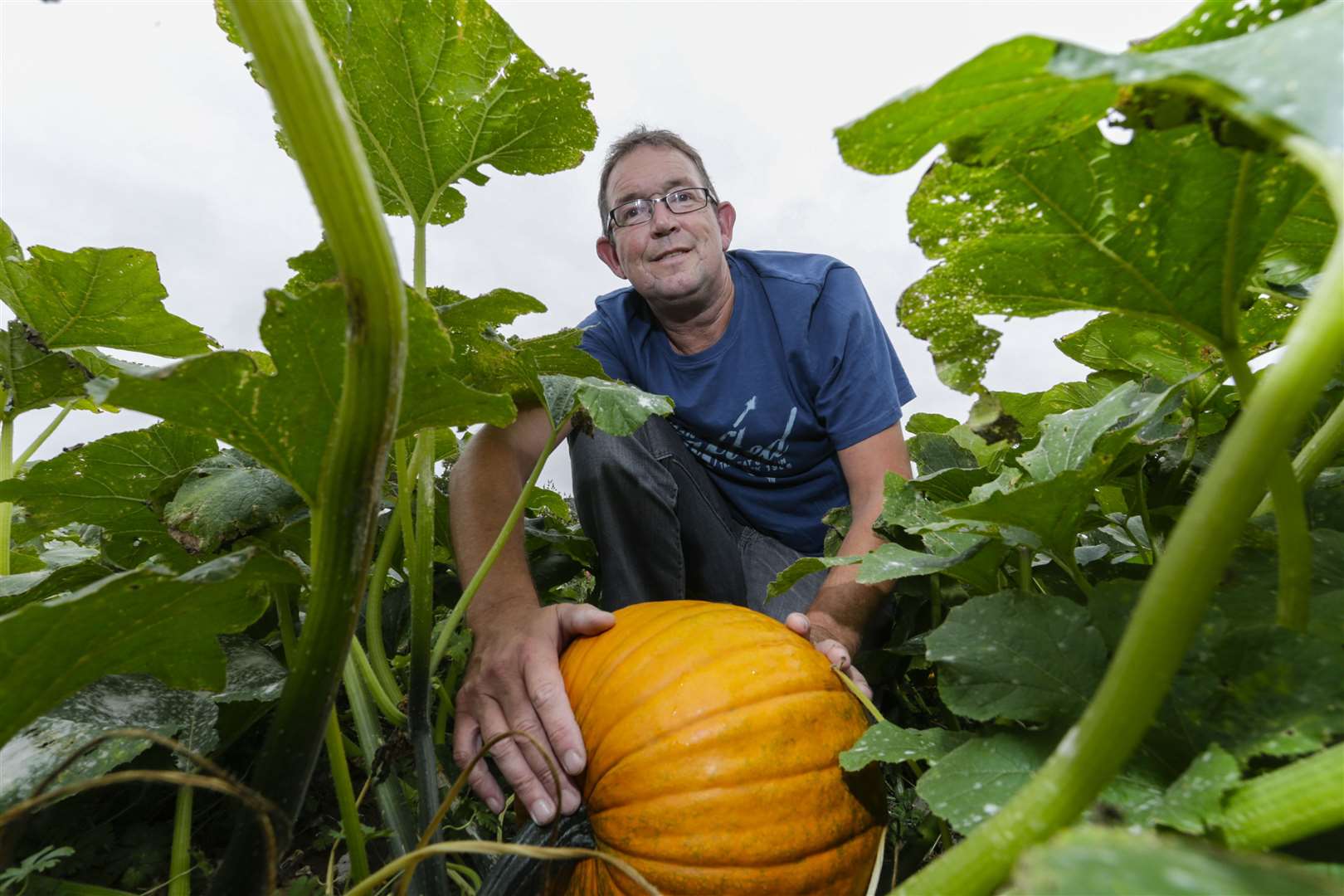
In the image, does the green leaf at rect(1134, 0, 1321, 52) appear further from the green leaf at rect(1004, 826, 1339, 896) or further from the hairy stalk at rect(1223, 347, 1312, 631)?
the green leaf at rect(1004, 826, 1339, 896)

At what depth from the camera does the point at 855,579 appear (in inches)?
48.8

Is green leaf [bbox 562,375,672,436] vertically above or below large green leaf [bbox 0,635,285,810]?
above

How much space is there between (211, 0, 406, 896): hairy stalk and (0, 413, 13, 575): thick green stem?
121 cm

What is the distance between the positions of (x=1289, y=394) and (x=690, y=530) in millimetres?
1816

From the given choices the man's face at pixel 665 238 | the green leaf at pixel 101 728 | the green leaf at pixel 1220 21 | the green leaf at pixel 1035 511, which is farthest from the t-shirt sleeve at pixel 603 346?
the green leaf at pixel 1220 21

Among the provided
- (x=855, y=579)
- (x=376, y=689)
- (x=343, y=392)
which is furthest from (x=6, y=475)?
(x=855, y=579)

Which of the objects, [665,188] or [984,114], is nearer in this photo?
[984,114]

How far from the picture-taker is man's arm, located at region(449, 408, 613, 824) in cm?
120

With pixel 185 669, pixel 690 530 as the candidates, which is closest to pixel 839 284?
pixel 690 530

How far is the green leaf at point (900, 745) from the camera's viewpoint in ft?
2.51

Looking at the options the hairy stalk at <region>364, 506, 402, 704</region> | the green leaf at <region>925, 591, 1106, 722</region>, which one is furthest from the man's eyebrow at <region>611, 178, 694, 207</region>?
the green leaf at <region>925, 591, 1106, 722</region>

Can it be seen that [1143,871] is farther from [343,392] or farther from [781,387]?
[781,387]

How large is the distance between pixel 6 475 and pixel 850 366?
6.47ft

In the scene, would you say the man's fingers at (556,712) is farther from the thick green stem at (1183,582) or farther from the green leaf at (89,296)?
the green leaf at (89,296)
